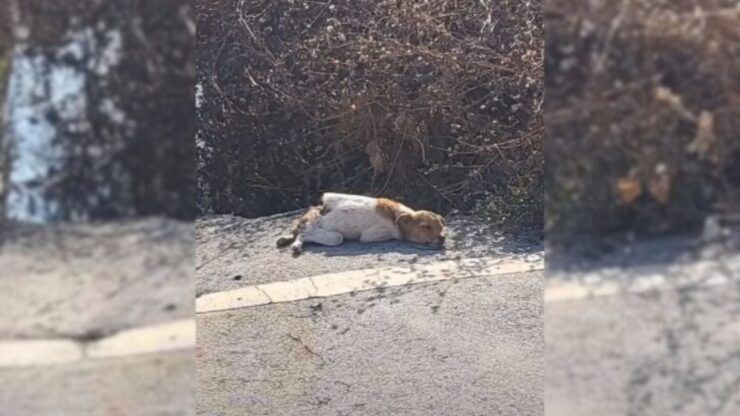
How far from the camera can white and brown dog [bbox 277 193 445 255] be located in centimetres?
213

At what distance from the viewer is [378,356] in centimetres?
203

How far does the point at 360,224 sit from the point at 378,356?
0.34 meters

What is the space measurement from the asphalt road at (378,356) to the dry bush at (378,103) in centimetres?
28

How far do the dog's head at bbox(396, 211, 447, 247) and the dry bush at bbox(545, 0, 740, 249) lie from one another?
0.48 metres

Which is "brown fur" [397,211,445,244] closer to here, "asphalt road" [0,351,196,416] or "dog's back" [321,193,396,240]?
"dog's back" [321,193,396,240]

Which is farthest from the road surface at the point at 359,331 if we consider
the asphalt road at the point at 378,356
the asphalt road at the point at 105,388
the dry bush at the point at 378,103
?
the asphalt road at the point at 105,388

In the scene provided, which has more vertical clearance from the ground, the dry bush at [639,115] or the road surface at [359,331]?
the dry bush at [639,115]

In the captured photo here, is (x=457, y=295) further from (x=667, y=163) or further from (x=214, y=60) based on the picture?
(x=214, y=60)

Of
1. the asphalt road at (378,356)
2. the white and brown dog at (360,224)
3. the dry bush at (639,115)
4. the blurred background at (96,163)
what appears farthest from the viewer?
the white and brown dog at (360,224)

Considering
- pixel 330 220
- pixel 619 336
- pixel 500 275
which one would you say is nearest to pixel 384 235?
pixel 330 220

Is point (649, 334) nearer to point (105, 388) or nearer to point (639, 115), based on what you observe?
point (639, 115)

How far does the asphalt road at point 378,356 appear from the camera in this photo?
1979 millimetres

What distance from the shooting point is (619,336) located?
1.76 m

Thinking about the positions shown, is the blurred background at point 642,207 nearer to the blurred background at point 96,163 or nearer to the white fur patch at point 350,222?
the white fur patch at point 350,222
